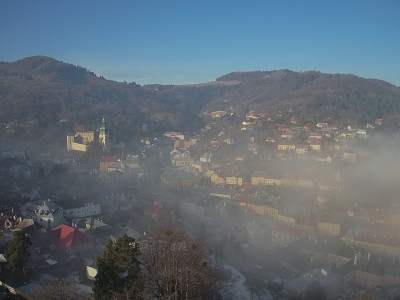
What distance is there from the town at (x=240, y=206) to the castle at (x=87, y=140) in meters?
0.10

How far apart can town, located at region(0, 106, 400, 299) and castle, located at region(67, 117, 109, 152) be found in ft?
0.33

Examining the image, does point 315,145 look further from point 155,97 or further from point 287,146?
point 155,97

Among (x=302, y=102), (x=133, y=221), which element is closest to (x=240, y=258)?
(x=133, y=221)

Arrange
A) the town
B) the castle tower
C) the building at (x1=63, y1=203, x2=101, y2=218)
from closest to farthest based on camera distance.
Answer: the town
the building at (x1=63, y1=203, x2=101, y2=218)
the castle tower

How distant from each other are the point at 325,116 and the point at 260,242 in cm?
2686

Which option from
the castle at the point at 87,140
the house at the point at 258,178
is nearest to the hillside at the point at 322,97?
the house at the point at 258,178

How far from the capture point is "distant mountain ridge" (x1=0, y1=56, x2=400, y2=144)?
4141cm

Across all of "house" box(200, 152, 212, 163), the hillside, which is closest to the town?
"house" box(200, 152, 212, 163)

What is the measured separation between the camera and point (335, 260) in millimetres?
12531

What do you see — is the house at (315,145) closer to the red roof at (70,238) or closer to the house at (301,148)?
the house at (301,148)

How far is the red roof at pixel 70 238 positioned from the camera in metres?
12.0

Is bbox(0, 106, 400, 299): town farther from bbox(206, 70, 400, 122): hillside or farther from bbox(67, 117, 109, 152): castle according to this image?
bbox(206, 70, 400, 122): hillside

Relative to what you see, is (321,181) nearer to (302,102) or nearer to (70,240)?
(70,240)

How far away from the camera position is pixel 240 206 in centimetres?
1805
